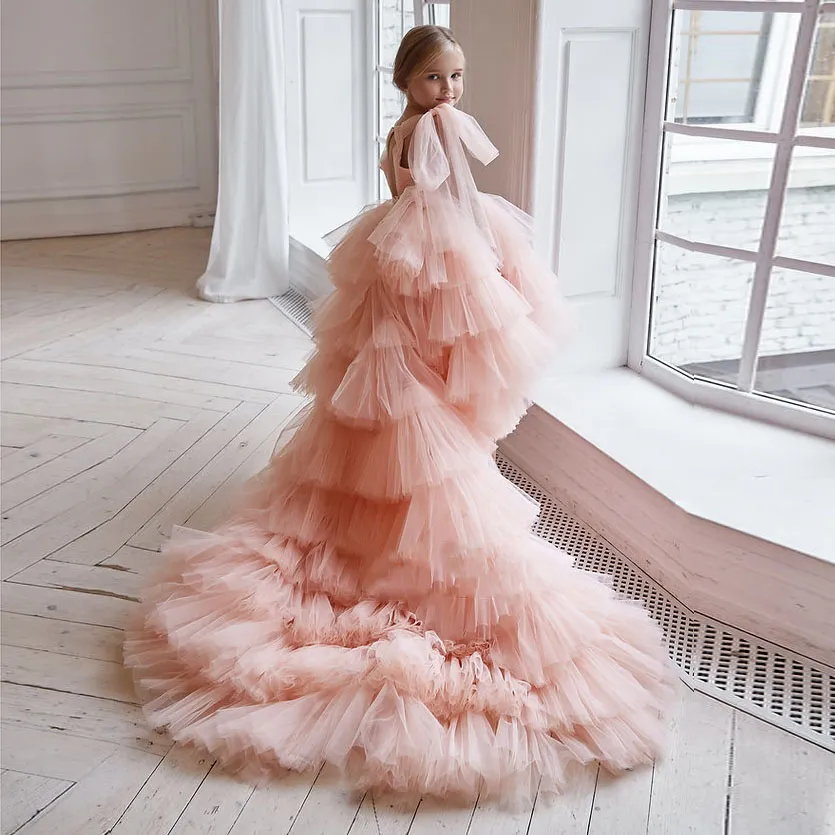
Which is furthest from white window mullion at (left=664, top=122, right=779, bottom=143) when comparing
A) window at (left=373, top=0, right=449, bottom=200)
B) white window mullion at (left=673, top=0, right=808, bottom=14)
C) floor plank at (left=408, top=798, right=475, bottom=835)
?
window at (left=373, top=0, right=449, bottom=200)

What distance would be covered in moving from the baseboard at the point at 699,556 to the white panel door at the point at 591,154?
36 cm

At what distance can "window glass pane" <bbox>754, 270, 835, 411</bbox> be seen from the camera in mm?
2105

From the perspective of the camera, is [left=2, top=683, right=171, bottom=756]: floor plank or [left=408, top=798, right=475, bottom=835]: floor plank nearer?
[left=408, top=798, right=475, bottom=835]: floor plank

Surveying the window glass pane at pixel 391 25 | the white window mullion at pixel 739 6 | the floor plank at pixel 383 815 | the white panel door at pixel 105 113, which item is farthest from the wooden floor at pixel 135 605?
the white window mullion at pixel 739 6

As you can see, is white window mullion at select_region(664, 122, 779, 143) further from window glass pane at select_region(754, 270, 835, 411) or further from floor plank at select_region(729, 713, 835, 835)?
floor plank at select_region(729, 713, 835, 835)

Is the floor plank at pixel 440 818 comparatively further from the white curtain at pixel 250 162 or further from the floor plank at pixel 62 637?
the white curtain at pixel 250 162

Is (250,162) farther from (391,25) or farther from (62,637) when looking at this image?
(62,637)

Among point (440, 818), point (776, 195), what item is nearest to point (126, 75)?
point (776, 195)

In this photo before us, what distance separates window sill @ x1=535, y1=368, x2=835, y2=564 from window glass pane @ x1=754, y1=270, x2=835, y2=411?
106 mm

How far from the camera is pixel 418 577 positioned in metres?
1.75

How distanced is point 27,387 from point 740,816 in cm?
252

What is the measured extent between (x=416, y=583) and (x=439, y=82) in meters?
0.89

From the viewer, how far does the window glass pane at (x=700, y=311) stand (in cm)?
227

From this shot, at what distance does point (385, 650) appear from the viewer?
1.63 meters
